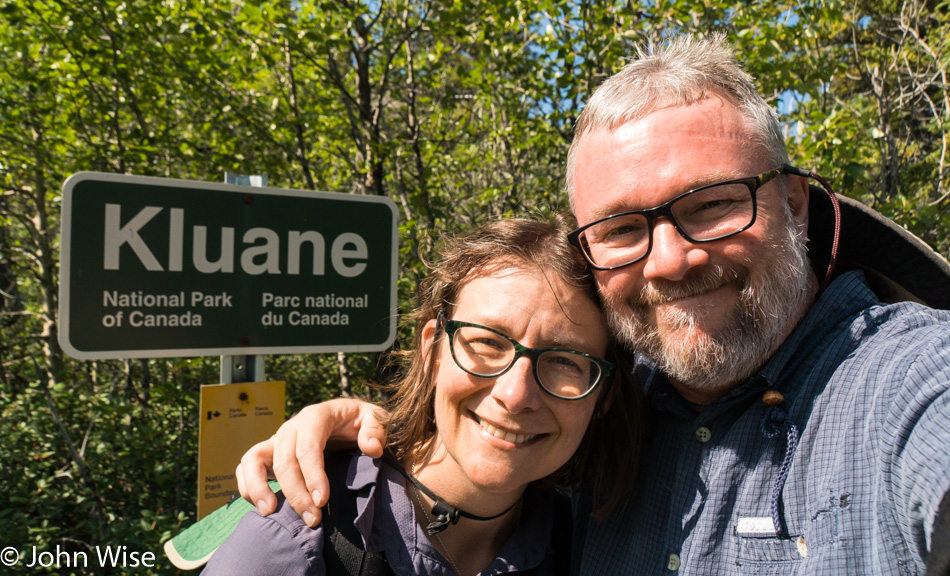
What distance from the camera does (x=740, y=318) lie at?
1.36 m

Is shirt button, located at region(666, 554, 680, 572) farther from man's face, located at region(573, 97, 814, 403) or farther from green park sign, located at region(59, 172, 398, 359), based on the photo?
green park sign, located at region(59, 172, 398, 359)

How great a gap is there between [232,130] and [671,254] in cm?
403

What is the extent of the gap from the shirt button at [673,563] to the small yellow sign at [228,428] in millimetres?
1306

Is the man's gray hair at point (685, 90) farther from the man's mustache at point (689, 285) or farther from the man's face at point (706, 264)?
the man's mustache at point (689, 285)

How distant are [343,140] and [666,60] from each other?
14.2ft

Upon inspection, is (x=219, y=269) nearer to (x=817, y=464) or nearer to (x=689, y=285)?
(x=689, y=285)

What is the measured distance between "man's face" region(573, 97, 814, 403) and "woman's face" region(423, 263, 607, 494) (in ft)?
0.53

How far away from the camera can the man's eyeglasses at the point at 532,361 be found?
144 cm

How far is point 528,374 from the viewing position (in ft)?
4.67

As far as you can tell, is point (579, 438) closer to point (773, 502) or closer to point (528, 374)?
point (528, 374)

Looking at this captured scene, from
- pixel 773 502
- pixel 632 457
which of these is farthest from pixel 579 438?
pixel 773 502

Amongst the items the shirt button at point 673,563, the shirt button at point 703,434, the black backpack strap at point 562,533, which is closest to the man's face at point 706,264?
the shirt button at point 703,434

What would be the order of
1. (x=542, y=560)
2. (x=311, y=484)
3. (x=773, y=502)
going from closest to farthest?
(x=773, y=502), (x=311, y=484), (x=542, y=560)

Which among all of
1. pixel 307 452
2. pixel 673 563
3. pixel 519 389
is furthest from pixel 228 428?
pixel 673 563
